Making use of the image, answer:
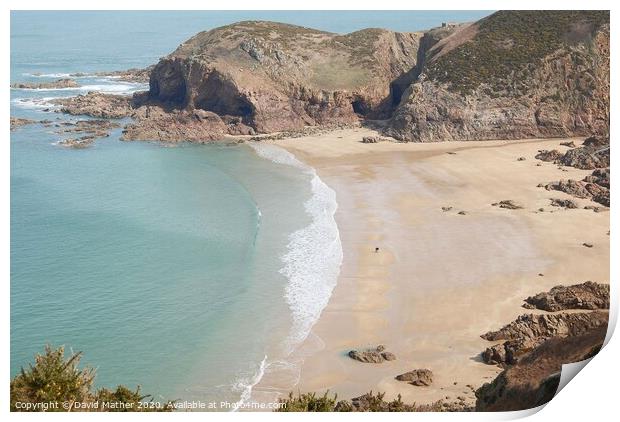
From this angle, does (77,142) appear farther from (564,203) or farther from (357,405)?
(357,405)

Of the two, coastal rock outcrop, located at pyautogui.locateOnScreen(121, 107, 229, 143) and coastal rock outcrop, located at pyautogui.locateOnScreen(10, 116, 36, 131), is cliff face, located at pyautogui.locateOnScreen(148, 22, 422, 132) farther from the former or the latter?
coastal rock outcrop, located at pyautogui.locateOnScreen(10, 116, 36, 131)

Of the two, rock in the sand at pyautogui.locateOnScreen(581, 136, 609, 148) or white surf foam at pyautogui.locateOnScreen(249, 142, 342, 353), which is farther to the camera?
rock in the sand at pyautogui.locateOnScreen(581, 136, 609, 148)

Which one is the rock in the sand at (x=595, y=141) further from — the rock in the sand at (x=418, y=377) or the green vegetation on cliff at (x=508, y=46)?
the rock in the sand at (x=418, y=377)

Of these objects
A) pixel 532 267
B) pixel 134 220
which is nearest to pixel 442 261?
pixel 532 267

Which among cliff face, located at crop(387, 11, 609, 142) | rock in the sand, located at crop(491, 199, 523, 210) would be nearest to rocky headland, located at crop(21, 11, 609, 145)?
cliff face, located at crop(387, 11, 609, 142)

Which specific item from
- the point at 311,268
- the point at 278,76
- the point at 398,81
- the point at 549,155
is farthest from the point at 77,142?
the point at 549,155
